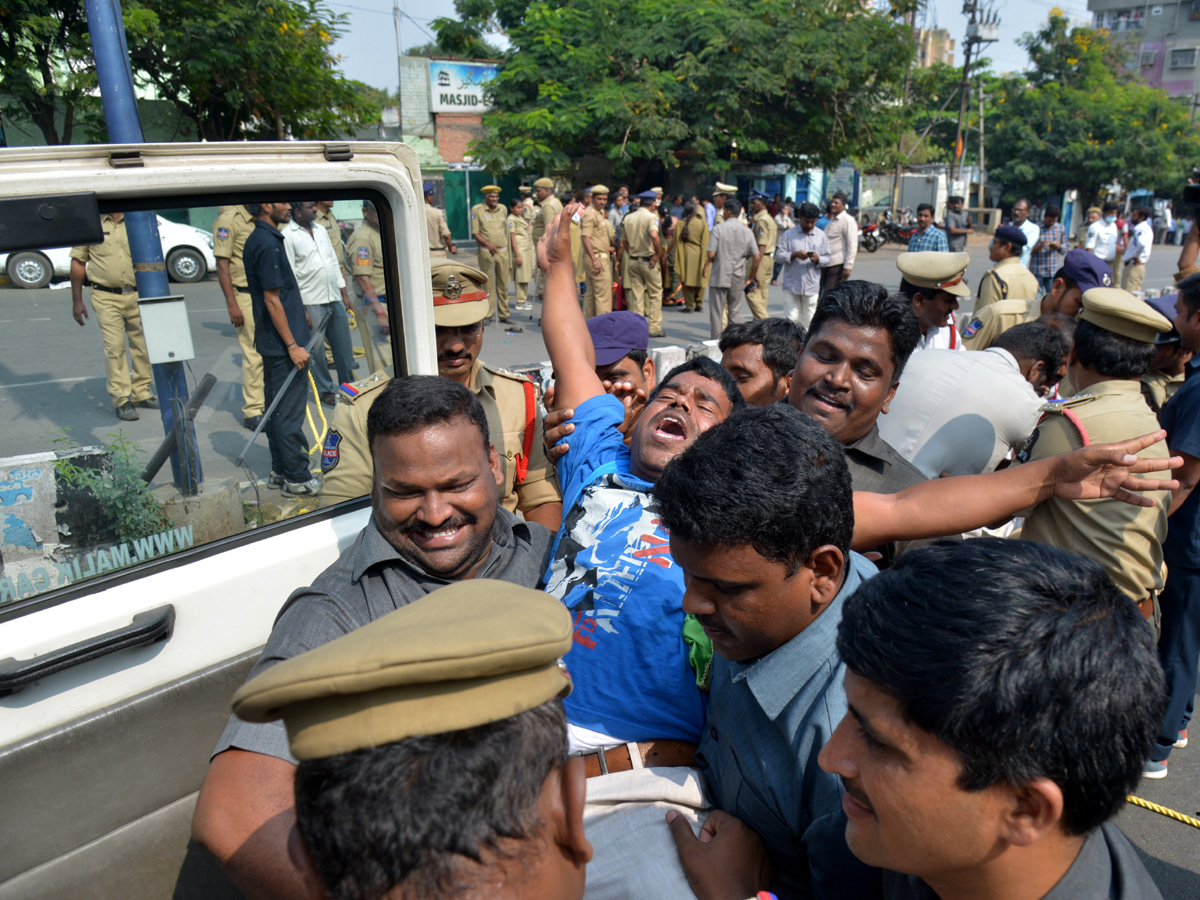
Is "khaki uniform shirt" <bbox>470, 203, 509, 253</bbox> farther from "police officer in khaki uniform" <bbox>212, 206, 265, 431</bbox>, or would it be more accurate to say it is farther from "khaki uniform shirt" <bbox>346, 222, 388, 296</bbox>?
"police officer in khaki uniform" <bbox>212, 206, 265, 431</bbox>

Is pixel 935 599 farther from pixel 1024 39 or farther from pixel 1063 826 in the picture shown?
pixel 1024 39

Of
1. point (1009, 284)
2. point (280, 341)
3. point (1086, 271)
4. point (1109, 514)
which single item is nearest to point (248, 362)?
point (280, 341)

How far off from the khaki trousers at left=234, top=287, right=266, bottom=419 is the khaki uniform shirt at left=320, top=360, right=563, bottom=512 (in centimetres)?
25

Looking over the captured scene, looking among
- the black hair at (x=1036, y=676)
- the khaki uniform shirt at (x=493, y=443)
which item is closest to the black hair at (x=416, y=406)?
the khaki uniform shirt at (x=493, y=443)

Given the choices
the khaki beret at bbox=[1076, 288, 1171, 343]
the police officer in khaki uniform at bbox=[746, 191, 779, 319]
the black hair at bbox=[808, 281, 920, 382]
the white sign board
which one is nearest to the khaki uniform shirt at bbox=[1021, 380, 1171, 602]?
the khaki beret at bbox=[1076, 288, 1171, 343]

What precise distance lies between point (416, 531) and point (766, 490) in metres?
0.91

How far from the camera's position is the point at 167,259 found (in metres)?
1.93

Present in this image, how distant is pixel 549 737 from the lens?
3.20ft

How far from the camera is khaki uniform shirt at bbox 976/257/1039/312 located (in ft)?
22.2

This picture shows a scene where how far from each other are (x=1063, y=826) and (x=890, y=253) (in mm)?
29317

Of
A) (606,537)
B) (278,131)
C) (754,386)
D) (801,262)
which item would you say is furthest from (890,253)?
Result: (606,537)

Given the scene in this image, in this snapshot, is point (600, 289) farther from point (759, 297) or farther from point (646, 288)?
point (759, 297)

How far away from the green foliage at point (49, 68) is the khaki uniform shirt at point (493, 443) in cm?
523

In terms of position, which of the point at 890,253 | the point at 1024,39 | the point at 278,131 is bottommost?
the point at 890,253
